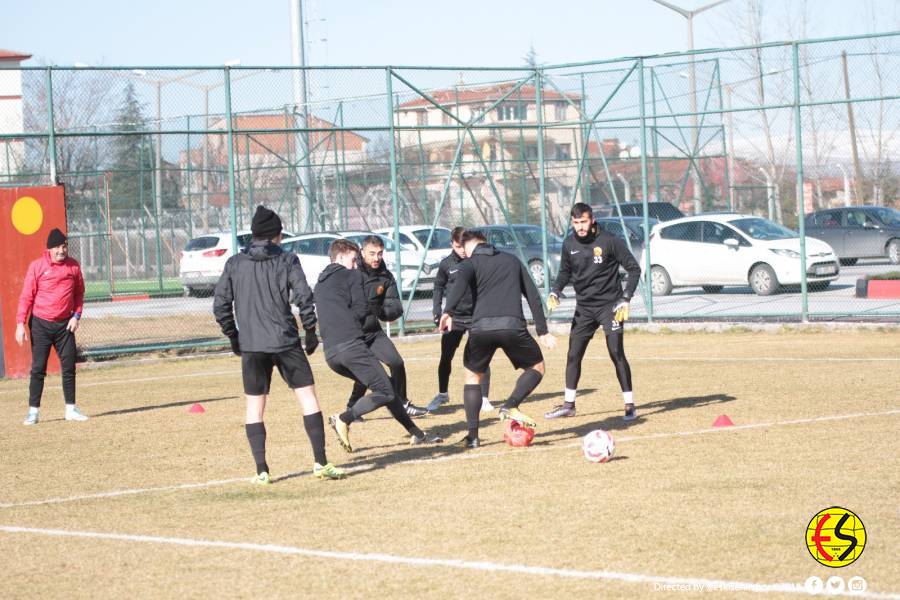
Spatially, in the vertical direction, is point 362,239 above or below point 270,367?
above

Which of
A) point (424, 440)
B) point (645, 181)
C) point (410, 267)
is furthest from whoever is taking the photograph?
point (410, 267)

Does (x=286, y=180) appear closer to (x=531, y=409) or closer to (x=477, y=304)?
(x=531, y=409)

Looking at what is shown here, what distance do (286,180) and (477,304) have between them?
630 inches

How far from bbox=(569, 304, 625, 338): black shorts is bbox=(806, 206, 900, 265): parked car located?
62.2 feet

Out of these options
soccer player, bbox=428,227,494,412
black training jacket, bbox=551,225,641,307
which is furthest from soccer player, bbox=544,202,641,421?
soccer player, bbox=428,227,494,412

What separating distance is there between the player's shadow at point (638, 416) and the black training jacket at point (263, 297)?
107 inches

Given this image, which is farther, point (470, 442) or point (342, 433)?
point (470, 442)

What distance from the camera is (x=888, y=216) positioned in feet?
98.8

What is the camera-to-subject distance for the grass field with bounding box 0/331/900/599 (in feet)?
21.9

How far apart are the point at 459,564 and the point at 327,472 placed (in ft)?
9.57

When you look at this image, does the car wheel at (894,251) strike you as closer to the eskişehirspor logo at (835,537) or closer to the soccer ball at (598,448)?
the soccer ball at (598,448)


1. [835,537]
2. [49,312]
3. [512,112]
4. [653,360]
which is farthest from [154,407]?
[512,112]

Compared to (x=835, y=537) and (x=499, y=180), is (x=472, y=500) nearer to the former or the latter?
(x=835, y=537)

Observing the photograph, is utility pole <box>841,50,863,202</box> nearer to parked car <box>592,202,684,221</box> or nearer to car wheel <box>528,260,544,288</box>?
parked car <box>592,202,684,221</box>
